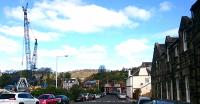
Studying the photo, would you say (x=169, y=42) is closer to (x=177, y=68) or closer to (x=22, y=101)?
(x=177, y=68)

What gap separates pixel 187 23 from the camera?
35.2 meters

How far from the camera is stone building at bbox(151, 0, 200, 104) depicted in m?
31.7

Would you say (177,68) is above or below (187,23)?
below

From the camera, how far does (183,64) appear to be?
37344 millimetres

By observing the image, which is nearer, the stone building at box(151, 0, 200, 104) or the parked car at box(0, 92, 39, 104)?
the parked car at box(0, 92, 39, 104)

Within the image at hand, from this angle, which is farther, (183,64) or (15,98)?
(183,64)

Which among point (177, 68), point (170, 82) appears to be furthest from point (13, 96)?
point (170, 82)

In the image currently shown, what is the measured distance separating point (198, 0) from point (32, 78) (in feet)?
309

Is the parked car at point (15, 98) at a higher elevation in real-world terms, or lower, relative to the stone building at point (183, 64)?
lower

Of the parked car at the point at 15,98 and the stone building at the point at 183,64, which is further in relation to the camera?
the stone building at the point at 183,64

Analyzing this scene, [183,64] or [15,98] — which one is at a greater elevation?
[183,64]

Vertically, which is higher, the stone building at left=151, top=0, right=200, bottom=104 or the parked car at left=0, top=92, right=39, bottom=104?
the stone building at left=151, top=0, right=200, bottom=104

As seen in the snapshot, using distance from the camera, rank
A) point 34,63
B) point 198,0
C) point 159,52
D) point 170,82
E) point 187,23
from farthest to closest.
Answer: point 34,63 → point 159,52 → point 170,82 → point 187,23 → point 198,0

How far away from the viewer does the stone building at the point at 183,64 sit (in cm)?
3172
